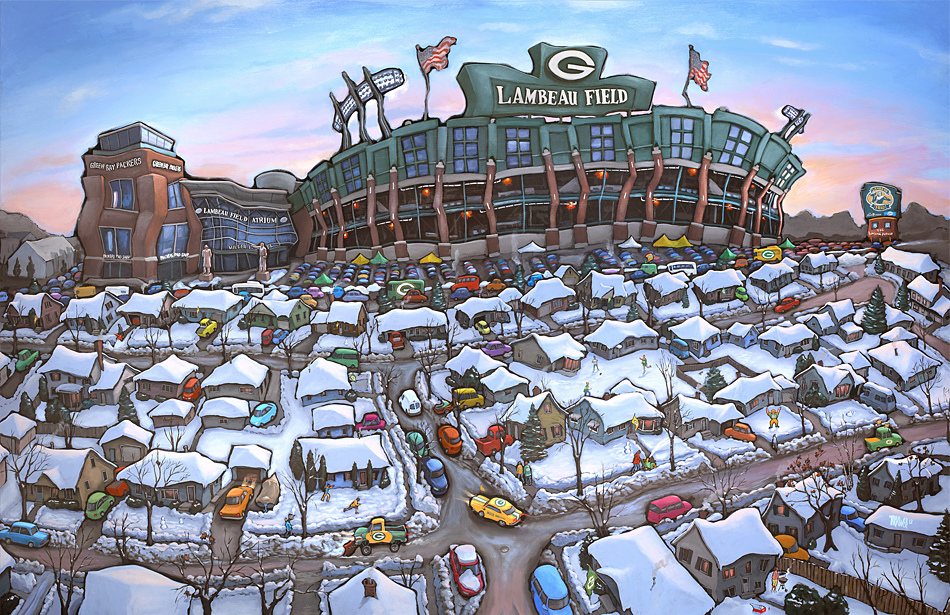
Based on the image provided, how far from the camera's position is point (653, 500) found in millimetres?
10484

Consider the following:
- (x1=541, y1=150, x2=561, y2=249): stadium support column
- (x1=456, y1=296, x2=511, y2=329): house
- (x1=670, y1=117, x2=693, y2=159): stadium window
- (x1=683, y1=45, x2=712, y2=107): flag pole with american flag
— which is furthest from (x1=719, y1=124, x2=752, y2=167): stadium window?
(x1=456, y1=296, x2=511, y2=329): house

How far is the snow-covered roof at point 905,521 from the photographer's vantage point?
31.6 feet

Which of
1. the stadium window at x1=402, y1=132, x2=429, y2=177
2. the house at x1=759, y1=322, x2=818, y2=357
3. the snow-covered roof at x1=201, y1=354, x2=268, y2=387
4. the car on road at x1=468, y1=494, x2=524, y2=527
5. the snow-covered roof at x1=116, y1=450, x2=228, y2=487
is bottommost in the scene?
the car on road at x1=468, y1=494, x2=524, y2=527

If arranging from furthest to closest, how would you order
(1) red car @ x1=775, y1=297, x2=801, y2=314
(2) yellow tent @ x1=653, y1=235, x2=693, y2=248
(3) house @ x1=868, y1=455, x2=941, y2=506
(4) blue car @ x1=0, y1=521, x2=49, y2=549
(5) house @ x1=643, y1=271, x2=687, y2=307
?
(2) yellow tent @ x1=653, y1=235, x2=693, y2=248, (5) house @ x1=643, y1=271, x2=687, y2=307, (1) red car @ x1=775, y1=297, x2=801, y2=314, (3) house @ x1=868, y1=455, x2=941, y2=506, (4) blue car @ x1=0, y1=521, x2=49, y2=549

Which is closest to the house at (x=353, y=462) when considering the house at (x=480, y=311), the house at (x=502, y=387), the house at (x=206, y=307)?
the house at (x=502, y=387)

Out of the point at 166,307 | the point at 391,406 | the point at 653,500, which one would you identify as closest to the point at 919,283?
the point at 653,500

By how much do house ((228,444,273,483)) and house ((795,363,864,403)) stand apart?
442 inches

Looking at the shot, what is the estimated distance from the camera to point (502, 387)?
12.5 metres

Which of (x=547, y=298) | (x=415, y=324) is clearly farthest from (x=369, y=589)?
(x=547, y=298)

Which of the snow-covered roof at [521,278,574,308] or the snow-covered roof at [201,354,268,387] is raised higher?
the snow-covered roof at [521,278,574,308]

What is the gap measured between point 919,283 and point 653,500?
9536 mm

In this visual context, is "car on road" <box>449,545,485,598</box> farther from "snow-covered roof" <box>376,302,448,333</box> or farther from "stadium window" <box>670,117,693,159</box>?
"stadium window" <box>670,117,693,159</box>

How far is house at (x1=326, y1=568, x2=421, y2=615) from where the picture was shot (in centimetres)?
852

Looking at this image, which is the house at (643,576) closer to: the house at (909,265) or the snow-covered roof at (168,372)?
the snow-covered roof at (168,372)
